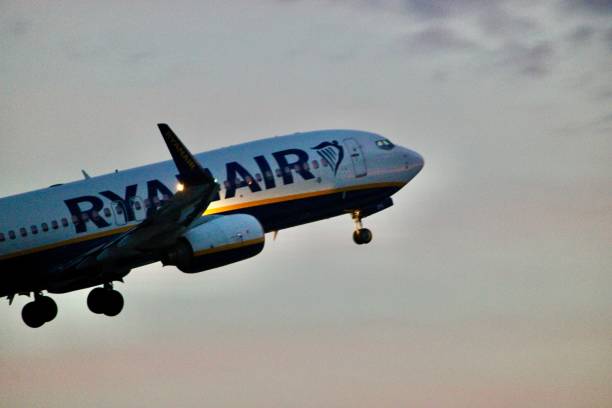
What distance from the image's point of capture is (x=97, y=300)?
185 feet

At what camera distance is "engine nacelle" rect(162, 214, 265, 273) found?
50.5 metres

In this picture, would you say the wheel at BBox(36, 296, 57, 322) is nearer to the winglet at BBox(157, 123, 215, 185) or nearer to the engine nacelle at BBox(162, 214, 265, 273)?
the engine nacelle at BBox(162, 214, 265, 273)

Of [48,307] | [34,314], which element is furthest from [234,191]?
[34,314]

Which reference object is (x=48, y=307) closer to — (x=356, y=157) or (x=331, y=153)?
(x=331, y=153)

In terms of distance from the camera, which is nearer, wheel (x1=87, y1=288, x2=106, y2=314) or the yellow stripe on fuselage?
the yellow stripe on fuselage

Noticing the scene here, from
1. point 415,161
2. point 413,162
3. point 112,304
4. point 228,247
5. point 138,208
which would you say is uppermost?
point 415,161

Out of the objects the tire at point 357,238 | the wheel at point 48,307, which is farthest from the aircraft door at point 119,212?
the tire at point 357,238

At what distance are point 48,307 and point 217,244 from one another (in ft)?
31.6

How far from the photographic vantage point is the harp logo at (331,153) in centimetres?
5888

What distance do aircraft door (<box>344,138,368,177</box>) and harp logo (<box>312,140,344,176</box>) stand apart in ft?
1.72

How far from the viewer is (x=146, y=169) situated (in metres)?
54.9

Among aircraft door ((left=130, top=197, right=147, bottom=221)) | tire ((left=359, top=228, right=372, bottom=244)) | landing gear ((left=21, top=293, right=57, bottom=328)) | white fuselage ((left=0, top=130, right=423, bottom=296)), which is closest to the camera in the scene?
white fuselage ((left=0, top=130, right=423, bottom=296))

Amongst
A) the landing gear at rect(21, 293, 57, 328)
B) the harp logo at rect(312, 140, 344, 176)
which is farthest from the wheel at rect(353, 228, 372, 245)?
the landing gear at rect(21, 293, 57, 328)

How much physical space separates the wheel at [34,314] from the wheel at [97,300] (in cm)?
191
